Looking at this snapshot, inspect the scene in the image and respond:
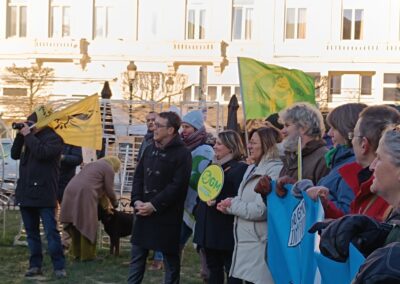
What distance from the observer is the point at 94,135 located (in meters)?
8.43

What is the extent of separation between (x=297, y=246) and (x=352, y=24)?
3292 centimetres

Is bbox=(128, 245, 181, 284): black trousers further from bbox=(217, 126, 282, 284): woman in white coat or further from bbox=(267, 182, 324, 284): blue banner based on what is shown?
bbox=(267, 182, 324, 284): blue banner

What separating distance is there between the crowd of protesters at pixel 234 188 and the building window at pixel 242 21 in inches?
1094

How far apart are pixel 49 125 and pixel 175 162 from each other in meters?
1.88

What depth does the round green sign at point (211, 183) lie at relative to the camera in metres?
6.25

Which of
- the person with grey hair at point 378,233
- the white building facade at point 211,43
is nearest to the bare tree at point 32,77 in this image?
the white building facade at point 211,43

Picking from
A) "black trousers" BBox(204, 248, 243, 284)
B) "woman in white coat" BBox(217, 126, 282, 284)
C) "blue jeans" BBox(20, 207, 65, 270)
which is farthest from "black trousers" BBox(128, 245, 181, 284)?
"blue jeans" BBox(20, 207, 65, 270)

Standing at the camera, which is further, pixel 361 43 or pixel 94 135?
pixel 361 43

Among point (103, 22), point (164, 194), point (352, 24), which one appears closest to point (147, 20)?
point (103, 22)

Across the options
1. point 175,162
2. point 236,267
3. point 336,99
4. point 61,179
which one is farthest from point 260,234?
point 336,99

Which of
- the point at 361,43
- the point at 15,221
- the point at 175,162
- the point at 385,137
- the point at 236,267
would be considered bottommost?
the point at 15,221

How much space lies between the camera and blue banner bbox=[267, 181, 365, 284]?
11.0ft

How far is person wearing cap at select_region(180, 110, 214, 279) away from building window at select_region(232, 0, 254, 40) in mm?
28921

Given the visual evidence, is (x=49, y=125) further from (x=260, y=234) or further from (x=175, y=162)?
(x=260, y=234)
